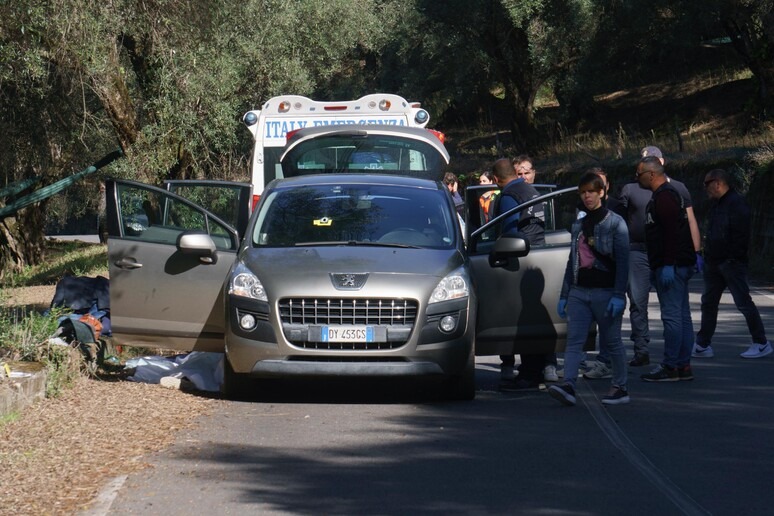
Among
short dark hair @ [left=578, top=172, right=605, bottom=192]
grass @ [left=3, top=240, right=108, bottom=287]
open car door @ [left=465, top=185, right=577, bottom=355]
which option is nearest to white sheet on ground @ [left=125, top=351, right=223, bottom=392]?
open car door @ [left=465, top=185, right=577, bottom=355]

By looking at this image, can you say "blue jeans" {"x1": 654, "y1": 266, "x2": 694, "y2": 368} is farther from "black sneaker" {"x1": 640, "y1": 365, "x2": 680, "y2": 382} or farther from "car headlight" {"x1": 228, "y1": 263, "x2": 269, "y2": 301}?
"car headlight" {"x1": 228, "y1": 263, "x2": 269, "y2": 301}

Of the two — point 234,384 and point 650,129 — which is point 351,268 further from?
point 650,129

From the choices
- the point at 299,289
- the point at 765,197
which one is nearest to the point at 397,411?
the point at 299,289

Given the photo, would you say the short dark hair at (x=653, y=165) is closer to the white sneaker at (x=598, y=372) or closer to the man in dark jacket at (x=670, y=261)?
the man in dark jacket at (x=670, y=261)

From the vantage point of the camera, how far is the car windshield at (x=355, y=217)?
9.68m

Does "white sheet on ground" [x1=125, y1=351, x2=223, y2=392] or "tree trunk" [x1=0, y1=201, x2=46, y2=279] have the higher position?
"tree trunk" [x1=0, y1=201, x2=46, y2=279]

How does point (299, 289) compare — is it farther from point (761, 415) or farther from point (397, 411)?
point (761, 415)

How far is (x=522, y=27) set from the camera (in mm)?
37188

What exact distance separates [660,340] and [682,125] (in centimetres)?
2707

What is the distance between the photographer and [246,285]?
8.98 m

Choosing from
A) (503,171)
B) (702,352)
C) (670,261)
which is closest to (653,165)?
(670,261)

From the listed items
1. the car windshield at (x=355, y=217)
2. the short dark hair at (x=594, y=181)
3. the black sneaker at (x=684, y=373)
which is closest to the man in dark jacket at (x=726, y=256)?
the black sneaker at (x=684, y=373)

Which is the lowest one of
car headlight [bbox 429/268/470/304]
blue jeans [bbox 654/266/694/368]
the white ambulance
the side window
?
blue jeans [bbox 654/266/694/368]

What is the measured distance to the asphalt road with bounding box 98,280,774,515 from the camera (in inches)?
241
